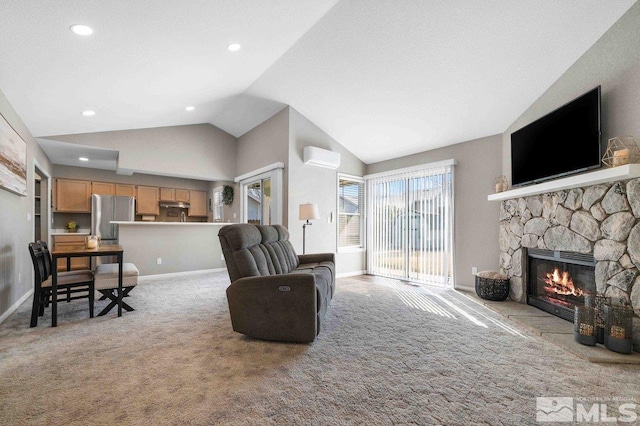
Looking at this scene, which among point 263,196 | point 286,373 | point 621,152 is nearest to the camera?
point 286,373

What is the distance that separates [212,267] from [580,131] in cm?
634

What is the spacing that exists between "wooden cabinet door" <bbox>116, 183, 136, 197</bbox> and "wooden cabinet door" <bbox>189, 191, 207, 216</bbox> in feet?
4.11

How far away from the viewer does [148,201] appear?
288 inches

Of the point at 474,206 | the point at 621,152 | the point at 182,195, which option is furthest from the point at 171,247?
the point at 621,152

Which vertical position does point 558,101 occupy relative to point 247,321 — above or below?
above

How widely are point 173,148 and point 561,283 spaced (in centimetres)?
659

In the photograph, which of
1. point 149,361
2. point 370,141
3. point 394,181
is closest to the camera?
point 149,361

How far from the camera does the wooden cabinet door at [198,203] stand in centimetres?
778

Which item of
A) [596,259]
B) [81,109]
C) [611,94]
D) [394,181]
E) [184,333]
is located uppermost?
[81,109]

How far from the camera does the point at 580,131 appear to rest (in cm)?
295

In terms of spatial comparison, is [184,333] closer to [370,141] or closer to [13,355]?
[13,355]

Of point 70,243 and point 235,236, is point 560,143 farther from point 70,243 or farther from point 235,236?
point 70,243

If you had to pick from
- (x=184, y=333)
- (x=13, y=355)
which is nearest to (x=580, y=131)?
(x=184, y=333)

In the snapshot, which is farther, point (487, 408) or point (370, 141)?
point (370, 141)
